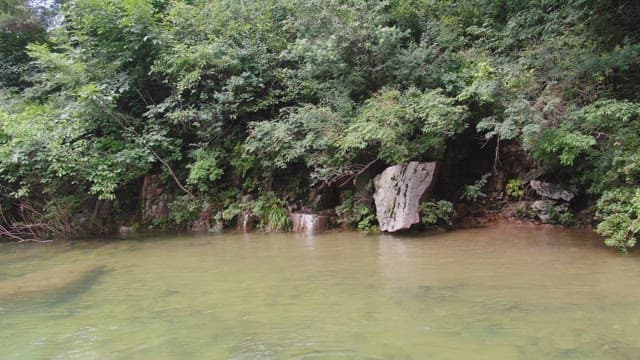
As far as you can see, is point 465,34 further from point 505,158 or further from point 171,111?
point 171,111

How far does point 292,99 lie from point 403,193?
374 cm

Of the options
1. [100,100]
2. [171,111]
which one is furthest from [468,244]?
[100,100]

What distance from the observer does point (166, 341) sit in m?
4.05

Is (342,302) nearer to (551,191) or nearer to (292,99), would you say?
(551,191)

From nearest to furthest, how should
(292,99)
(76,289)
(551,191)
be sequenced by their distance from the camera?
(76,289) < (551,191) < (292,99)

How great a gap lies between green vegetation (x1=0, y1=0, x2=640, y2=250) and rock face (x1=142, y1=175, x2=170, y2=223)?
0.30 metres

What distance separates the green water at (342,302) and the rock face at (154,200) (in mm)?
3697

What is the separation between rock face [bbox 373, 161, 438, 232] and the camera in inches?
345

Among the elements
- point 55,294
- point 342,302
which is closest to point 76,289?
point 55,294

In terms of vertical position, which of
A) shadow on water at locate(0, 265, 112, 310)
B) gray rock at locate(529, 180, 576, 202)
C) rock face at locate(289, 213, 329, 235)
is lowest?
shadow on water at locate(0, 265, 112, 310)

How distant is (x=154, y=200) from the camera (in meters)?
12.1

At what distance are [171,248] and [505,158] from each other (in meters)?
6.90

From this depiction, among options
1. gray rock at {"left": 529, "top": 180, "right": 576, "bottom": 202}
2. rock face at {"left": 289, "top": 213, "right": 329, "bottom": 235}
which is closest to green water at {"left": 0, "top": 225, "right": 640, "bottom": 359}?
gray rock at {"left": 529, "top": 180, "right": 576, "bottom": 202}

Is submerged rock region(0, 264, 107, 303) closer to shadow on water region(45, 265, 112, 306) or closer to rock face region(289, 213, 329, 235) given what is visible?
shadow on water region(45, 265, 112, 306)
